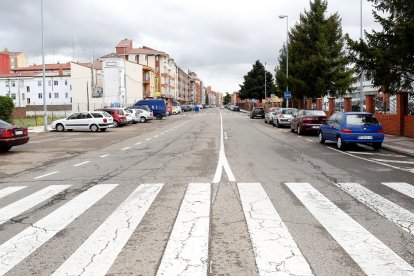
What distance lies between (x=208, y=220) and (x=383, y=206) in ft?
9.77

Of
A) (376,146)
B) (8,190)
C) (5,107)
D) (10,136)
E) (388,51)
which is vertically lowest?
(8,190)

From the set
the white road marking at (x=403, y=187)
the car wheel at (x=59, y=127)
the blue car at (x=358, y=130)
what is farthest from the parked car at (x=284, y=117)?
the white road marking at (x=403, y=187)

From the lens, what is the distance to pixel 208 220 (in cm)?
560

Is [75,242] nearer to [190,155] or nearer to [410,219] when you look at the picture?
[410,219]

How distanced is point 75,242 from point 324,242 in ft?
9.63

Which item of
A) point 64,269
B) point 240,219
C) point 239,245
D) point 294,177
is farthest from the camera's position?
point 294,177

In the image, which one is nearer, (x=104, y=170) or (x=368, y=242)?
(x=368, y=242)

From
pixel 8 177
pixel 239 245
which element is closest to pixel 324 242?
pixel 239 245

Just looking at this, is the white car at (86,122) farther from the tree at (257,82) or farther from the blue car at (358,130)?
the tree at (257,82)

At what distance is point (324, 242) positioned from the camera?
470cm

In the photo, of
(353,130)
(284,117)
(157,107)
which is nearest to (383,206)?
(353,130)

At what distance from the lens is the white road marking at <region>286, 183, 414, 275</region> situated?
3.95 m

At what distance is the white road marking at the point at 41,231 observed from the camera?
433cm

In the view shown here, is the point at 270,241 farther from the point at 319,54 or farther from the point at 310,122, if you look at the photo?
the point at 319,54
